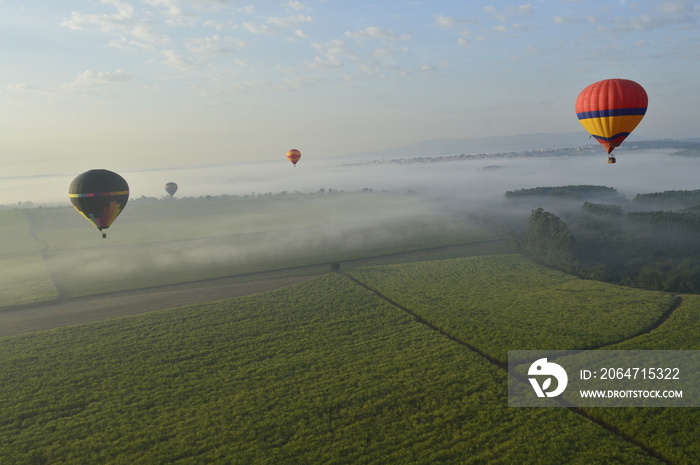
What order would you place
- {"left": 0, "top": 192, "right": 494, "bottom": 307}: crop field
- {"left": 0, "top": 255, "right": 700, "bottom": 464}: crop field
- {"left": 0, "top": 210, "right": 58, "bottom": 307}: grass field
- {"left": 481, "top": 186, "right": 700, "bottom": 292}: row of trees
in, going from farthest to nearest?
{"left": 0, "top": 192, "right": 494, "bottom": 307}: crop field
{"left": 481, "top": 186, "right": 700, "bottom": 292}: row of trees
{"left": 0, "top": 210, "right": 58, "bottom": 307}: grass field
{"left": 0, "top": 255, "right": 700, "bottom": 464}: crop field

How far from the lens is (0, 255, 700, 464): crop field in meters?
23.5

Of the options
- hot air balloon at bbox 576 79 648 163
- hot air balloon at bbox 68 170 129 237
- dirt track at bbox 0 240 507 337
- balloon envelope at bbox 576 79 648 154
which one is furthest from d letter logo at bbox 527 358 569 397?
hot air balloon at bbox 68 170 129 237

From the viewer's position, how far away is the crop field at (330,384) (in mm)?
23469

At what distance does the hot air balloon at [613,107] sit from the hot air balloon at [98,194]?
4930 cm

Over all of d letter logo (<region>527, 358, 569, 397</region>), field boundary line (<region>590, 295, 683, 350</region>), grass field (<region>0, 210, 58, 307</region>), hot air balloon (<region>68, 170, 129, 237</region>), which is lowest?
field boundary line (<region>590, 295, 683, 350</region>)

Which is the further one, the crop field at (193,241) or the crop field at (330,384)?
the crop field at (193,241)

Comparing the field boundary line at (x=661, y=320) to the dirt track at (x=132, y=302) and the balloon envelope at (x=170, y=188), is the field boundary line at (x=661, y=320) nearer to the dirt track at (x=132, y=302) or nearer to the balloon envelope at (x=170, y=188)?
the dirt track at (x=132, y=302)

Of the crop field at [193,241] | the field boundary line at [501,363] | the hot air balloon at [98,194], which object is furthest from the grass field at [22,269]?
the field boundary line at [501,363]

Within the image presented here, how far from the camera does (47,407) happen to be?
2872cm

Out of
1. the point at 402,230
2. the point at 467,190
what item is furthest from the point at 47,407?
the point at 467,190

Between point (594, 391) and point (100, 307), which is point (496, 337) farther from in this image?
point (100, 307)

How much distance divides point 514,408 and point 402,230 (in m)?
75.9

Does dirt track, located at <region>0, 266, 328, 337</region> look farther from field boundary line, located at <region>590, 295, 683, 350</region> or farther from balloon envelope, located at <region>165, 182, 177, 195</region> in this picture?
balloon envelope, located at <region>165, 182, 177, 195</region>

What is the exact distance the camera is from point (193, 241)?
319 ft
